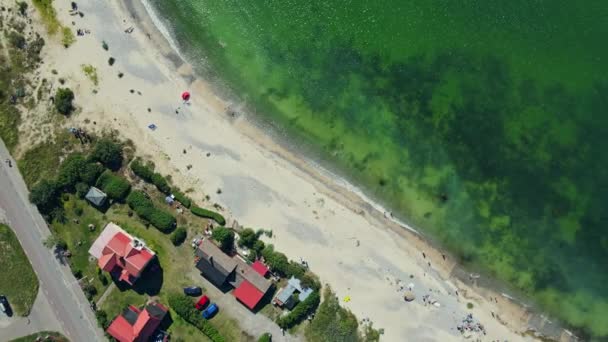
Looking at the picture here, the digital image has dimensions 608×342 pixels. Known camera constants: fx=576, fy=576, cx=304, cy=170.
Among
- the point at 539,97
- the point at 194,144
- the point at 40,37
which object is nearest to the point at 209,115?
the point at 194,144

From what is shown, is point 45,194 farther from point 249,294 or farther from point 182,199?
point 249,294

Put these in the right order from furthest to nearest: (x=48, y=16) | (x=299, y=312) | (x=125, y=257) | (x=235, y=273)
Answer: (x=48, y=16)
(x=235, y=273)
(x=299, y=312)
(x=125, y=257)

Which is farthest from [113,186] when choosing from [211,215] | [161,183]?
[211,215]

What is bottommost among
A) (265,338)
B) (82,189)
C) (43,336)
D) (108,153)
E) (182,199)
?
(43,336)

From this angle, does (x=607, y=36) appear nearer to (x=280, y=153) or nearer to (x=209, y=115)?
(x=280, y=153)

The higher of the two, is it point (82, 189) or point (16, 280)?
point (82, 189)

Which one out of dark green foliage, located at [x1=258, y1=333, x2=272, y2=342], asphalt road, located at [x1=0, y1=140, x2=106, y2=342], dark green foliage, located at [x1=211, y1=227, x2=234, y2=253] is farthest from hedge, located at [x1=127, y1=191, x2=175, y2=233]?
dark green foliage, located at [x1=258, y1=333, x2=272, y2=342]

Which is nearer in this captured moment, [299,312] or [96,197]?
[299,312]
